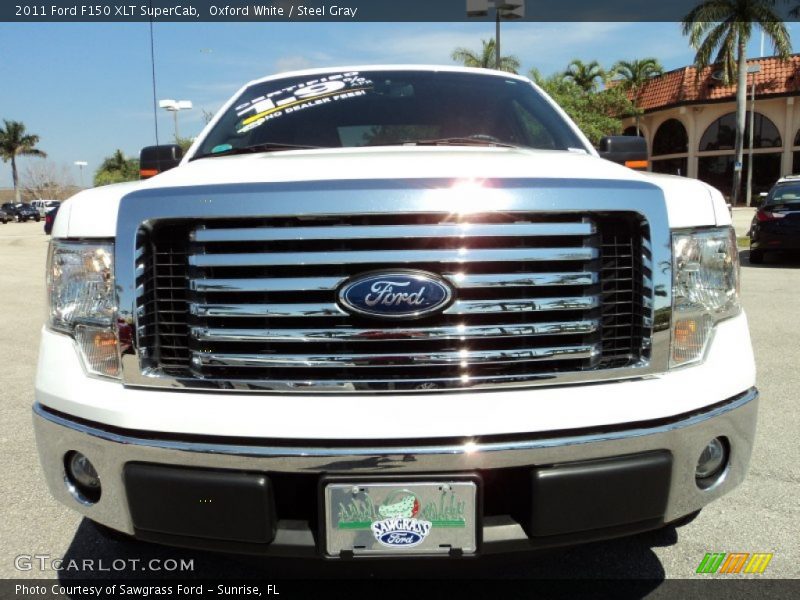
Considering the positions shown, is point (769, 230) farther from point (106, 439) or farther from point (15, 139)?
point (15, 139)

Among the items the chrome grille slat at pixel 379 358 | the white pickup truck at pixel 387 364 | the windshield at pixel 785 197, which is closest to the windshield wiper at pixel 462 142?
the white pickup truck at pixel 387 364

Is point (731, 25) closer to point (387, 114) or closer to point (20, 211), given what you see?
point (387, 114)

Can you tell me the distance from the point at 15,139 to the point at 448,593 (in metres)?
77.5

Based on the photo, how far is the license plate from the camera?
172 cm

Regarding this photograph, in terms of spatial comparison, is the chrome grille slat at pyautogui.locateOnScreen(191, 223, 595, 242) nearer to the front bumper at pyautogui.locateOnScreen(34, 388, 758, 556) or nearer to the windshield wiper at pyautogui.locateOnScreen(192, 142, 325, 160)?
the front bumper at pyautogui.locateOnScreen(34, 388, 758, 556)

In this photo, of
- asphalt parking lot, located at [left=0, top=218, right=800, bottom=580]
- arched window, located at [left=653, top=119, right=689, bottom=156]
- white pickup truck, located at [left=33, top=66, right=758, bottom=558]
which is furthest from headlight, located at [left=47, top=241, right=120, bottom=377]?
arched window, located at [left=653, top=119, right=689, bottom=156]

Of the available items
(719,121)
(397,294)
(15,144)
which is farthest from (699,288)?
(15,144)

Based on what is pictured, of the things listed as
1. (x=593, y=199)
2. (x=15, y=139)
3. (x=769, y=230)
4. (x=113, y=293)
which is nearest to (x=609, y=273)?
(x=593, y=199)

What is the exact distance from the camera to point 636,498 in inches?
71.1

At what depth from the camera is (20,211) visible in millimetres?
48469

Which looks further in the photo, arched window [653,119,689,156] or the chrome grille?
arched window [653,119,689,156]

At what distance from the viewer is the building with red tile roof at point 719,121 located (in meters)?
39.4

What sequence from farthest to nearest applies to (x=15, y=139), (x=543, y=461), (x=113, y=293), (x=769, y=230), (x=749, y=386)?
(x=15, y=139) < (x=769, y=230) < (x=749, y=386) < (x=113, y=293) < (x=543, y=461)

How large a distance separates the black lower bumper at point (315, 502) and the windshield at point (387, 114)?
5.35ft
